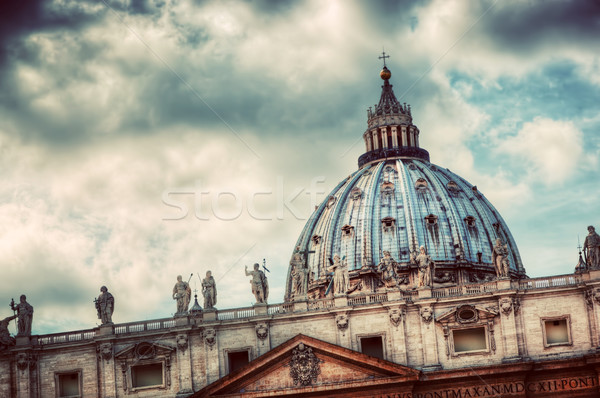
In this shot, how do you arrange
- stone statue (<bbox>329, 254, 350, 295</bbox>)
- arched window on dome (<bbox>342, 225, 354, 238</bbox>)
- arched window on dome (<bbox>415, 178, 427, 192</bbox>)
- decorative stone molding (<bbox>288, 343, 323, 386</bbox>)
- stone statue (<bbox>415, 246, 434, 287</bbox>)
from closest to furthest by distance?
decorative stone molding (<bbox>288, 343, 323, 386</bbox>), stone statue (<bbox>415, 246, 434, 287</bbox>), stone statue (<bbox>329, 254, 350, 295</bbox>), arched window on dome (<bbox>342, 225, 354, 238</bbox>), arched window on dome (<bbox>415, 178, 427, 192</bbox>)

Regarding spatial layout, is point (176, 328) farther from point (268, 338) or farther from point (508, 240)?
point (508, 240)

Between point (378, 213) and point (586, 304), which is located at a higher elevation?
point (378, 213)

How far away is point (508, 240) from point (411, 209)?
12489 mm

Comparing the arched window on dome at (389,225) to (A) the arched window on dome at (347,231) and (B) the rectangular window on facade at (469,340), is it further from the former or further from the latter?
(B) the rectangular window on facade at (469,340)

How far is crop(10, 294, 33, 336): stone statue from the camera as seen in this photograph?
279 feet

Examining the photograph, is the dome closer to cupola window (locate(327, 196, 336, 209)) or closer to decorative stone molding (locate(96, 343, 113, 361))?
cupola window (locate(327, 196, 336, 209))

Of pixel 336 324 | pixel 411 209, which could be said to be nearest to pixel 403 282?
pixel 411 209

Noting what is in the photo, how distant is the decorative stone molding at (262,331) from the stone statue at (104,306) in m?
11.2

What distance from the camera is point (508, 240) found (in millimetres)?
137375

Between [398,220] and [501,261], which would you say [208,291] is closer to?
[501,261]

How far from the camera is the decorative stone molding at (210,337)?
8206cm

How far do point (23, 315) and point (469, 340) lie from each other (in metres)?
32.5

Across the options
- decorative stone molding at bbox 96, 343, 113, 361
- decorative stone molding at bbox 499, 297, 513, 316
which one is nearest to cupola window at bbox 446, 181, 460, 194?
decorative stone molding at bbox 499, 297, 513, 316

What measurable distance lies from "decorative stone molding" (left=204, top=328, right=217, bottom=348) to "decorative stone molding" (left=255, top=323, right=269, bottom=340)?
311cm
